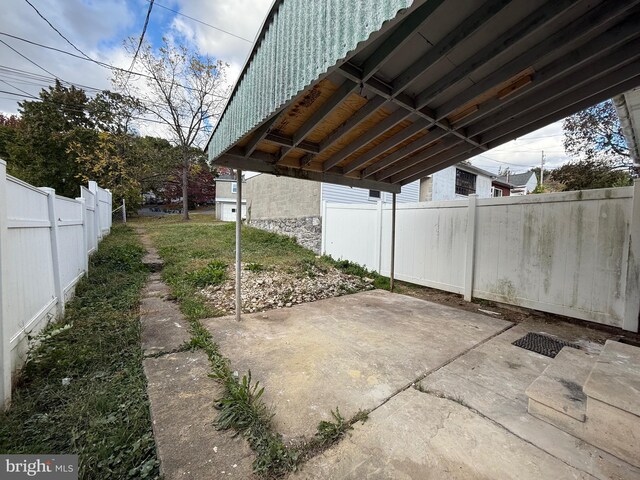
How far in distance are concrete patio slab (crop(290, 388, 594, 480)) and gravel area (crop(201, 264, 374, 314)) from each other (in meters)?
2.65

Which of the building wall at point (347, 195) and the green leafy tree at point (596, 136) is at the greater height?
the green leafy tree at point (596, 136)

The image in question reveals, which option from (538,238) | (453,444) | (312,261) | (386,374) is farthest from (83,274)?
(538,238)

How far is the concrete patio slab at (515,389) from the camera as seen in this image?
1.46m

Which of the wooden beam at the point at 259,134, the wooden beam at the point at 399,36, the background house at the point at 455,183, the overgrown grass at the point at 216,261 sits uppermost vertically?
the background house at the point at 455,183

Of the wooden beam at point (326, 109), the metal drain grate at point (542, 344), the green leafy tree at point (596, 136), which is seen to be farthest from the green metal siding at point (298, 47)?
the green leafy tree at point (596, 136)

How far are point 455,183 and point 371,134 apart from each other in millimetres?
12800

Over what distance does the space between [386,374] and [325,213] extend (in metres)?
5.91

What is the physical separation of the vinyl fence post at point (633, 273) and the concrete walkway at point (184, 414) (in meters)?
4.24

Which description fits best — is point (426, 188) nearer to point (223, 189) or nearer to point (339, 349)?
point (339, 349)

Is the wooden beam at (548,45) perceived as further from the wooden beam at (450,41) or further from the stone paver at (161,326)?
the stone paver at (161,326)

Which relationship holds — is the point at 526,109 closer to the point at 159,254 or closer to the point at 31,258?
the point at 31,258

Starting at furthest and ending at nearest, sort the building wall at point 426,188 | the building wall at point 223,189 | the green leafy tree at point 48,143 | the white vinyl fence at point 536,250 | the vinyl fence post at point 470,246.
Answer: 1. the building wall at point 223,189
2. the green leafy tree at point 48,143
3. the building wall at point 426,188
4. the vinyl fence post at point 470,246
5. the white vinyl fence at point 536,250

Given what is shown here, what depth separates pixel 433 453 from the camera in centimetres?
150

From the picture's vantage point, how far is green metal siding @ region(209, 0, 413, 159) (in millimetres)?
1338
